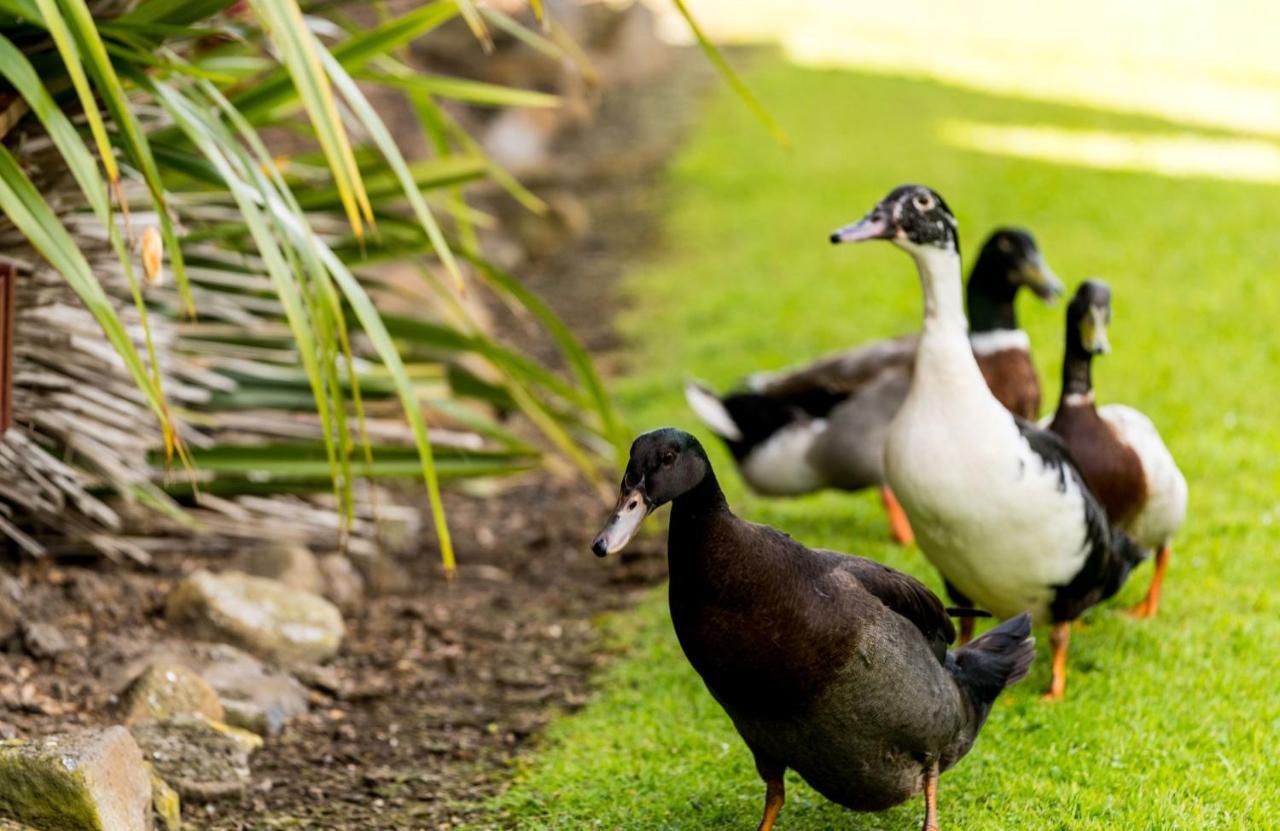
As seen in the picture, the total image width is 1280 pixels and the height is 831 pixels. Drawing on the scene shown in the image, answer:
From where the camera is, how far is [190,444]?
15.5 ft

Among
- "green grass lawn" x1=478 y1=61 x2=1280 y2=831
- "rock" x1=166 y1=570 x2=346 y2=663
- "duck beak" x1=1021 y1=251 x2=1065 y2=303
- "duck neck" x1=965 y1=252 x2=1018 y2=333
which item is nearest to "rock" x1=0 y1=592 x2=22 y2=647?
"rock" x1=166 y1=570 x2=346 y2=663

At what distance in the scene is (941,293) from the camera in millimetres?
3873

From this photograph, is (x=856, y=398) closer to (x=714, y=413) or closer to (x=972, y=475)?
(x=714, y=413)

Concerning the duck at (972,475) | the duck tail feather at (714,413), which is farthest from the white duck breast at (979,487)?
the duck tail feather at (714,413)

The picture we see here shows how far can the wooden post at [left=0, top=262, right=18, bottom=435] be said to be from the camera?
3623 millimetres

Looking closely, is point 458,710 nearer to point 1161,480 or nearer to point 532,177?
point 1161,480

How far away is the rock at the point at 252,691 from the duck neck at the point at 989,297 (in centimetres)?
240

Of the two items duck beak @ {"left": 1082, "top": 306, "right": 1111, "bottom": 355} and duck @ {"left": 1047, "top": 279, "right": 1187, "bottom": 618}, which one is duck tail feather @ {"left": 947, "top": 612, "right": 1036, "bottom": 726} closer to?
duck @ {"left": 1047, "top": 279, "right": 1187, "bottom": 618}

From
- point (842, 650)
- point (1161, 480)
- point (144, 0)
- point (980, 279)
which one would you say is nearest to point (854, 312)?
point (980, 279)

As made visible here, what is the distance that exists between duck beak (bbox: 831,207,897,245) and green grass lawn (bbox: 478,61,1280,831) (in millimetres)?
1261

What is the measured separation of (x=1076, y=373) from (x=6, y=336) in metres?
2.77

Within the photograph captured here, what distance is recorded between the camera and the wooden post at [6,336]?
143 inches

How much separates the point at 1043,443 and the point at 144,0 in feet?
8.59

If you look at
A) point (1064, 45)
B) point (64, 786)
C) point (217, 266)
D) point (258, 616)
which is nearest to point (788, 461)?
point (258, 616)
